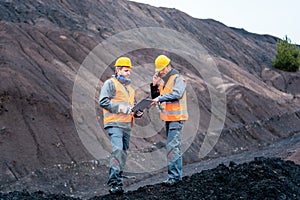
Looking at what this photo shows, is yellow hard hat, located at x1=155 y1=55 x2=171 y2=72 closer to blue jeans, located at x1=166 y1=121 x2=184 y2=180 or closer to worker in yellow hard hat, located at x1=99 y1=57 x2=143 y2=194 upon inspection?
→ worker in yellow hard hat, located at x1=99 y1=57 x2=143 y2=194

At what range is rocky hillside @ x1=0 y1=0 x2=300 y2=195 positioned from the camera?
54.5ft

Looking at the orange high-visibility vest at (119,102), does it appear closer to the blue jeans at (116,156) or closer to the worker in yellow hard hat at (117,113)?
the worker in yellow hard hat at (117,113)

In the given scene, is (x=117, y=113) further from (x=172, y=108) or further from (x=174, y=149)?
(x=174, y=149)

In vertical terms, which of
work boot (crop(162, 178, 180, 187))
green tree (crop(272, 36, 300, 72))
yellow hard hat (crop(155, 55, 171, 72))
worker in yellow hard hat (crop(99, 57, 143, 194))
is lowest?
work boot (crop(162, 178, 180, 187))

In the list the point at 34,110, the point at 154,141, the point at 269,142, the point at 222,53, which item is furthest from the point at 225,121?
the point at 222,53

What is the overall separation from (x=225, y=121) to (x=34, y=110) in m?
15.3

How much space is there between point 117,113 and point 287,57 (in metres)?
53.8

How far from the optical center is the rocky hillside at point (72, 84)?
16.6 m

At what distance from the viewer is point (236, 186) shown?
714 centimetres

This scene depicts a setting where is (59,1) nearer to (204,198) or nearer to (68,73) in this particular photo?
(68,73)

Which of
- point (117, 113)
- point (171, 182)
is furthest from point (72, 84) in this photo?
point (171, 182)

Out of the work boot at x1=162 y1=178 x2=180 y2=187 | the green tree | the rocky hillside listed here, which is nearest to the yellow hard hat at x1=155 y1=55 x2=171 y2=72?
the work boot at x1=162 y1=178 x2=180 y2=187

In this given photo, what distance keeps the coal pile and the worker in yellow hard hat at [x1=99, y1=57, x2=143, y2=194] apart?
0.52 m

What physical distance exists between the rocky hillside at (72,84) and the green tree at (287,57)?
5.85 ft
